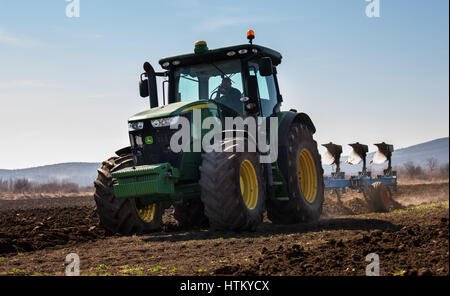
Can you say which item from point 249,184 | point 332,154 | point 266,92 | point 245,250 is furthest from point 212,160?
point 332,154

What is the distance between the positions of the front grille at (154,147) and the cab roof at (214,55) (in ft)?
5.34

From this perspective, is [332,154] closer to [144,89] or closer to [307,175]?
[307,175]

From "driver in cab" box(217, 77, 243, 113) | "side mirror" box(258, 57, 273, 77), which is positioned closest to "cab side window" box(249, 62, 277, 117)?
"driver in cab" box(217, 77, 243, 113)

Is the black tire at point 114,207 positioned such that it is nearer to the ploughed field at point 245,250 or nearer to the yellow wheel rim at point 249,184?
the ploughed field at point 245,250

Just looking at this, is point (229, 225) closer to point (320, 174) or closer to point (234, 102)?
point (234, 102)

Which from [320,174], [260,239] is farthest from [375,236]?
[320,174]

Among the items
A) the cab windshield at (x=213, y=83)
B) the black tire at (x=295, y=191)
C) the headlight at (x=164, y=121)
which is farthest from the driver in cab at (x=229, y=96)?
the headlight at (x=164, y=121)

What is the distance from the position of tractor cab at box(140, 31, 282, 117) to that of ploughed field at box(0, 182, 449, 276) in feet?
7.67

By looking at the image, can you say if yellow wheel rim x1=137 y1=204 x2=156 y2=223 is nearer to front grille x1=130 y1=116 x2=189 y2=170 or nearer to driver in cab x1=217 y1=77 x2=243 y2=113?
front grille x1=130 y1=116 x2=189 y2=170

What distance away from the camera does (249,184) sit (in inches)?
338

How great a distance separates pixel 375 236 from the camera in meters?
6.44

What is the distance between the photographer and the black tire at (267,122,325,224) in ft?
31.4
